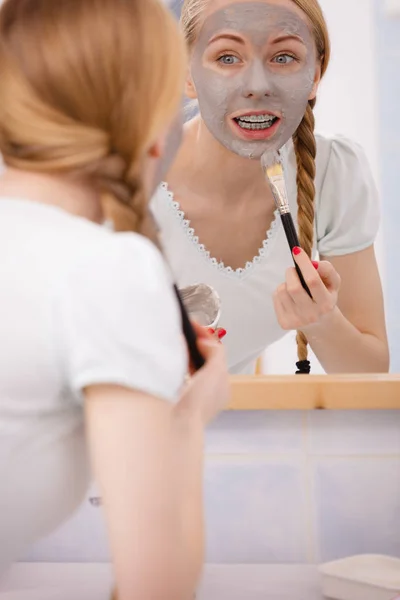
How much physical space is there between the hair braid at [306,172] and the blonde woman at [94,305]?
47 centimetres

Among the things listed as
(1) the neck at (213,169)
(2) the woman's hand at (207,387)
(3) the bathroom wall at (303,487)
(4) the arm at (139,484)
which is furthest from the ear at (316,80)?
(4) the arm at (139,484)

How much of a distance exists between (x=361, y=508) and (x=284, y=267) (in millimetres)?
275

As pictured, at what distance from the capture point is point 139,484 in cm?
37

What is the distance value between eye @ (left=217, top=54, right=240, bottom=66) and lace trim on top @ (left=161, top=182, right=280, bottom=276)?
6.1 inches

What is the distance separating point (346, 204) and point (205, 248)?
0.17m

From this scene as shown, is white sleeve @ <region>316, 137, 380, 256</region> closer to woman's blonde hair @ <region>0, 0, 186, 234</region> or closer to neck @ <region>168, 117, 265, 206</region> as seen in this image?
neck @ <region>168, 117, 265, 206</region>

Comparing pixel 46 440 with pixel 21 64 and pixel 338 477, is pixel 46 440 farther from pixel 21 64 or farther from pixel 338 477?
pixel 338 477

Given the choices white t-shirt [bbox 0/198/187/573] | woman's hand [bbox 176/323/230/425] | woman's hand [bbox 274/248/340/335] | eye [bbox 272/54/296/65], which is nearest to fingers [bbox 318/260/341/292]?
woman's hand [bbox 274/248/340/335]

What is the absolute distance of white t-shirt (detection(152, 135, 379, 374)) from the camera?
88cm

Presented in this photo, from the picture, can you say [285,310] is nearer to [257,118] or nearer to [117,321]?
[257,118]

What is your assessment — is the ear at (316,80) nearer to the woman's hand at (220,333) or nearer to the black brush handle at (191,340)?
the woman's hand at (220,333)

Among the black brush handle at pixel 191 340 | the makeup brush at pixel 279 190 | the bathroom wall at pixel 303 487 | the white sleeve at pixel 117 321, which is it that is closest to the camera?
the white sleeve at pixel 117 321

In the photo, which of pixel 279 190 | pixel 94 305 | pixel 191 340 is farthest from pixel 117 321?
pixel 279 190

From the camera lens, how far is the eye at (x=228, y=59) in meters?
0.90
